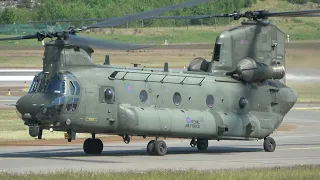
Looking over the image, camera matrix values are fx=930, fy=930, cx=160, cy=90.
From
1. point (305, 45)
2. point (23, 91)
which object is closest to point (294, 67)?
point (305, 45)

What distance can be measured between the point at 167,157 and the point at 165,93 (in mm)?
2198

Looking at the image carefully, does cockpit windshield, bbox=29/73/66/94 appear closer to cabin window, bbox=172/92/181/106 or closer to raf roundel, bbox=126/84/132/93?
raf roundel, bbox=126/84/132/93

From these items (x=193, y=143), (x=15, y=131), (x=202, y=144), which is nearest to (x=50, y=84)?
(x=193, y=143)

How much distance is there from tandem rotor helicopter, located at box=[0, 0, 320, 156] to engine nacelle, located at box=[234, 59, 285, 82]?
0.03m

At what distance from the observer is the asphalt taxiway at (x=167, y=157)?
26672mm

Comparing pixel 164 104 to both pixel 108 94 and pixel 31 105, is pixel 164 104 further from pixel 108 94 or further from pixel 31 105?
pixel 31 105

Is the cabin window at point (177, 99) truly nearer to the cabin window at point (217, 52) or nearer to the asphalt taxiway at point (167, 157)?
the asphalt taxiway at point (167, 157)

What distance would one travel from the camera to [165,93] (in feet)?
101

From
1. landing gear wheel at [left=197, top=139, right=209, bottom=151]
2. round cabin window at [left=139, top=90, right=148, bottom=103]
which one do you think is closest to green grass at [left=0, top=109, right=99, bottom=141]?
landing gear wheel at [left=197, top=139, right=209, bottom=151]

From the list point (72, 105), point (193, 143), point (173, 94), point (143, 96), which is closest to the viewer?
point (72, 105)

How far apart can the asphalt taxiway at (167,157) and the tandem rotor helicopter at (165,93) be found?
719 mm

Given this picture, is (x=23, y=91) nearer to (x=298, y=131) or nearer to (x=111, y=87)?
(x=298, y=131)

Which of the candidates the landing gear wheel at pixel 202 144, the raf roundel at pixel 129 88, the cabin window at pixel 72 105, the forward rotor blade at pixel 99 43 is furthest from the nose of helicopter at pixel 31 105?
the landing gear wheel at pixel 202 144

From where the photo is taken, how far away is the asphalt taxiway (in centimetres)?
2667
